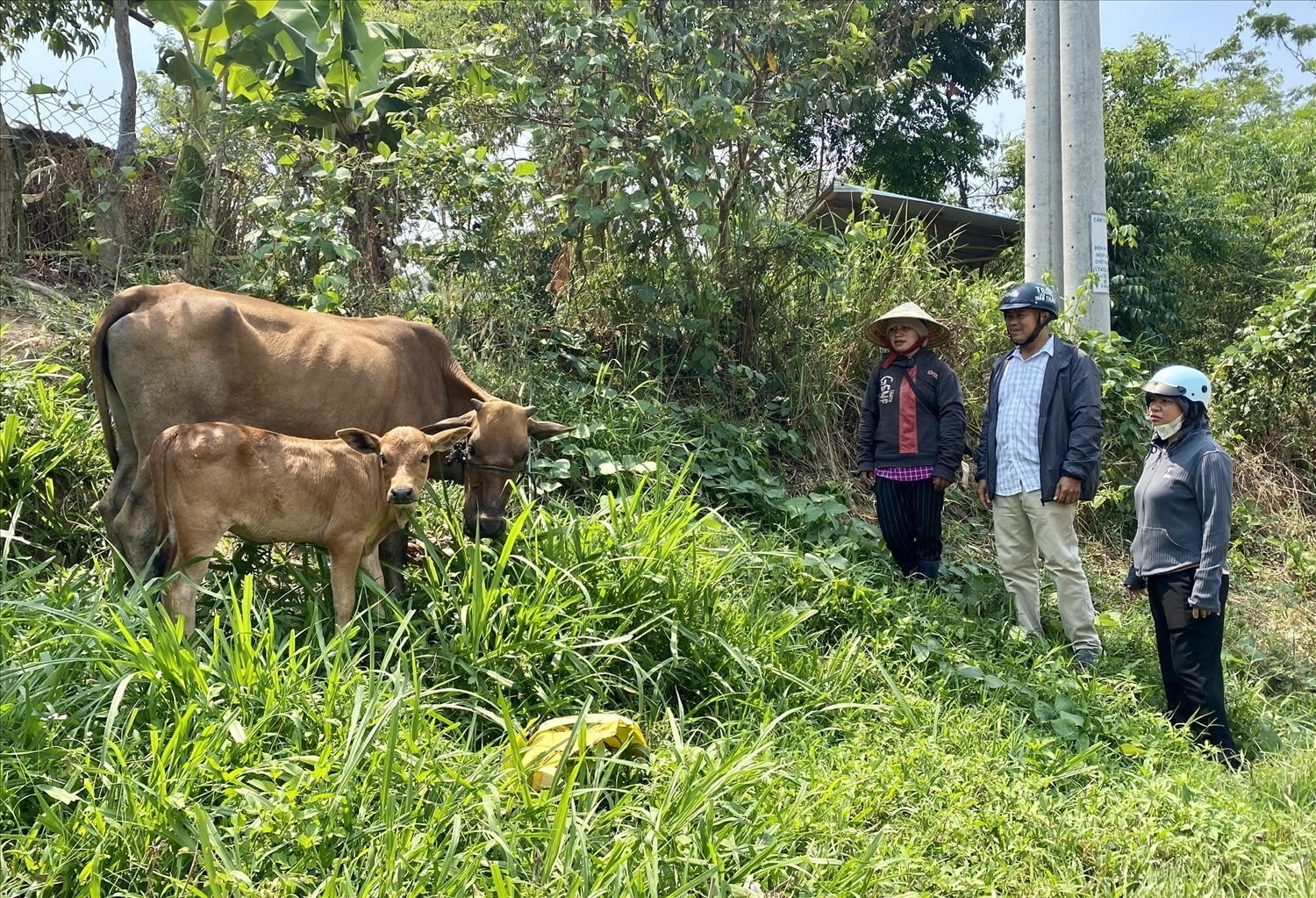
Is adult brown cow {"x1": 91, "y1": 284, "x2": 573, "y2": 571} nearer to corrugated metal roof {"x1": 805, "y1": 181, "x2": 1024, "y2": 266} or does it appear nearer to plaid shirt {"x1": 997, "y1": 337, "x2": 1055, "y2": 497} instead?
plaid shirt {"x1": 997, "y1": 337, "x2": 1055, "y2": 497}

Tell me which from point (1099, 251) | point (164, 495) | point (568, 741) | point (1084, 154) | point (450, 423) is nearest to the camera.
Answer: point (568, 741)

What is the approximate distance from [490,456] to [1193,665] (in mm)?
3884

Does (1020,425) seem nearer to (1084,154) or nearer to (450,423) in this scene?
(1084,154)

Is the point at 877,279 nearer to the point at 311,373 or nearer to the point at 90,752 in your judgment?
the point at 311,373

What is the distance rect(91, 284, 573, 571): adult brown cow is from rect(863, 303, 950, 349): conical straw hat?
256 cm

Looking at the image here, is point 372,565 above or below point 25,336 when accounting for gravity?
below

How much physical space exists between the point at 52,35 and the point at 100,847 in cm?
1113

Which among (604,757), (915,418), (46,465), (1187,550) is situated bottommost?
(604,757)

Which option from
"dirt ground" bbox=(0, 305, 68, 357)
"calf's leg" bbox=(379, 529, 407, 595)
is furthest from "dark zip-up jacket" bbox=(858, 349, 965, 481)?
"dirt ground" bbox=(0, 305, 68, 357)

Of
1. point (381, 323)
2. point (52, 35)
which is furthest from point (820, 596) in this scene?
point (52, 35)

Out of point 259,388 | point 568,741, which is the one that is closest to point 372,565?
point 259,388

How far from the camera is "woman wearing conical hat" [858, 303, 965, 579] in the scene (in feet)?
22.4

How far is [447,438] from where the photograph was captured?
16.5 feet

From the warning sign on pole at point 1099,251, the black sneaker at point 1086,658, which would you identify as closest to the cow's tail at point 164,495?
the black sneaker at point 1086,658
